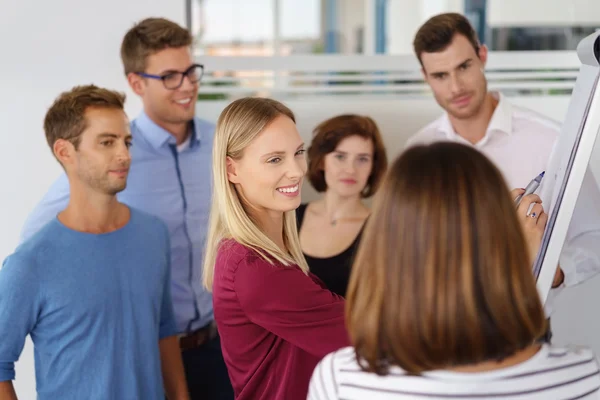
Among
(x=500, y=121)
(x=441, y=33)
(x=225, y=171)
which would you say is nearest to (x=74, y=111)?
(x=225, y=171)

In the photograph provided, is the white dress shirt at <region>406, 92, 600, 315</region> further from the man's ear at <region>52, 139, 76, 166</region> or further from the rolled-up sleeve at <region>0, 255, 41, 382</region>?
the rolled-up sleeve at <region>0, 255, 41, 382</region>

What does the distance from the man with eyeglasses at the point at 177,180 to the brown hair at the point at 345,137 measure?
1.50 feet

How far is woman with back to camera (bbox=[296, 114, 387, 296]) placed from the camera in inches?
122

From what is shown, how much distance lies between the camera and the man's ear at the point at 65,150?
256 centimetres

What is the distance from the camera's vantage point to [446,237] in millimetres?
1046

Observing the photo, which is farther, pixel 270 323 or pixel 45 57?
pixel 45 57

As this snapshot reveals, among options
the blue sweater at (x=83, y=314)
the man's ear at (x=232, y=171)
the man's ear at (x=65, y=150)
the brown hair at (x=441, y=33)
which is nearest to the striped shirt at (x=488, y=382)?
the man's ear at (x=232, y=171)

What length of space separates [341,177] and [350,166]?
59 mm

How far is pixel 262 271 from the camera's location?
63.6 inches

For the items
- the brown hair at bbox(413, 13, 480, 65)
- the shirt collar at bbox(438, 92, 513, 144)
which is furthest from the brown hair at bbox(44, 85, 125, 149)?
the shirt collar at bbox(438, 92, 513, 144)

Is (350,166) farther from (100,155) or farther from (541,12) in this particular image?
(541,12)

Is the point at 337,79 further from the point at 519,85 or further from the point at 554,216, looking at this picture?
the point at 554,216

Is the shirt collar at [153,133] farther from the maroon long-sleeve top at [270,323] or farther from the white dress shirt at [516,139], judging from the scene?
the maroon long-sleeve top at [270,323]

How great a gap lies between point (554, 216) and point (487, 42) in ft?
8.19
